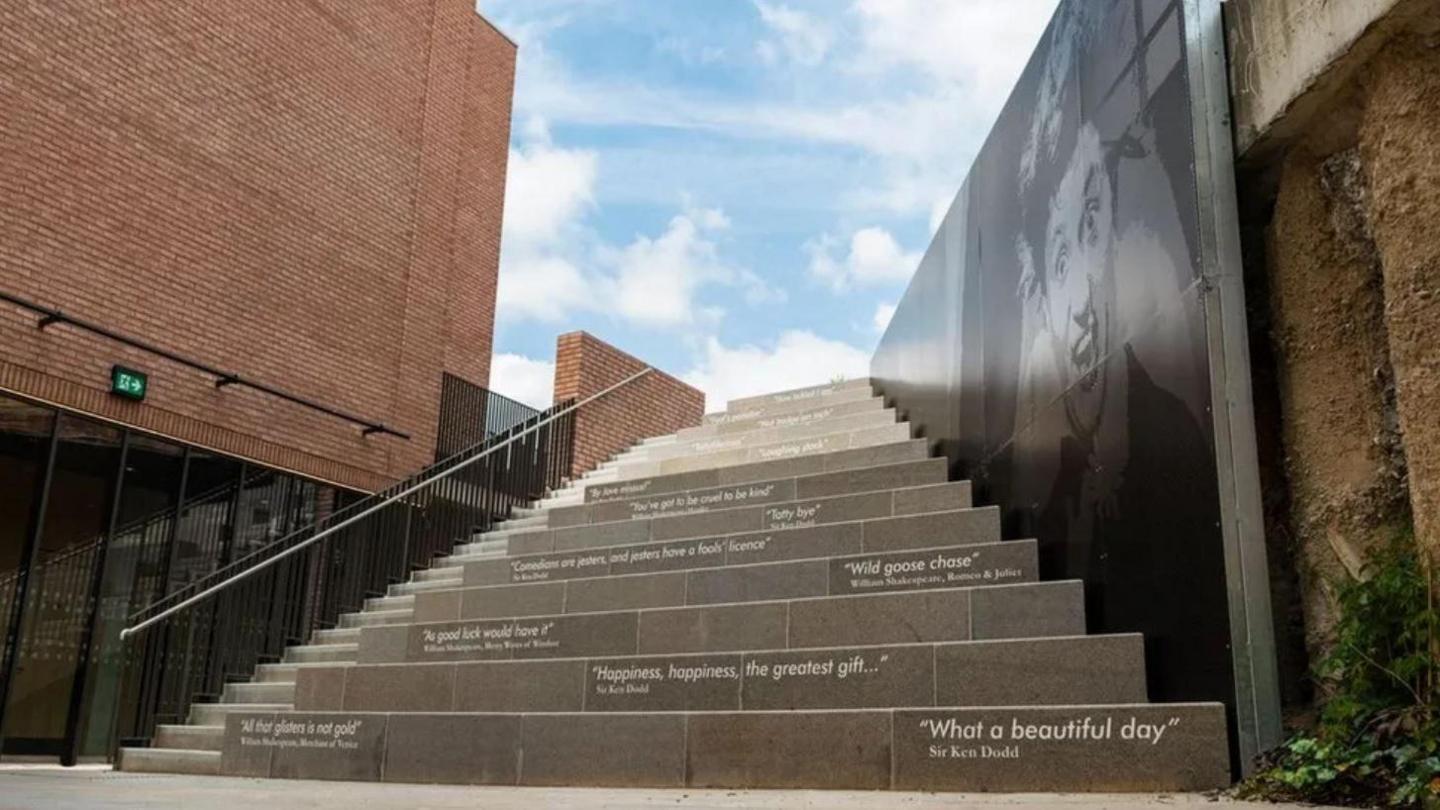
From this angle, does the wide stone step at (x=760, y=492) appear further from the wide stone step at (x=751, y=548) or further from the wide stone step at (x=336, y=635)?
the wide stone step at (x=336, y=635)

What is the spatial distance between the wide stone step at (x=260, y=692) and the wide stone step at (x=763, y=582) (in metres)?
1.40

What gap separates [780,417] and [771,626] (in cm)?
561

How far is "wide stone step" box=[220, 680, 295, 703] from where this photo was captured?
8.61 meters

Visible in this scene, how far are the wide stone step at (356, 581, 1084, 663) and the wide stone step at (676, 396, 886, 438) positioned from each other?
14.7 feet

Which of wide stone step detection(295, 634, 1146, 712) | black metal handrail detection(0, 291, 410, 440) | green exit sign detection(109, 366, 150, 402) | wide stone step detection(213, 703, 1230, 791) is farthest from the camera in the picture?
green exit sign detection(109, 366, 150, 402)

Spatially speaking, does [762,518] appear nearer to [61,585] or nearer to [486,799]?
[486,799]

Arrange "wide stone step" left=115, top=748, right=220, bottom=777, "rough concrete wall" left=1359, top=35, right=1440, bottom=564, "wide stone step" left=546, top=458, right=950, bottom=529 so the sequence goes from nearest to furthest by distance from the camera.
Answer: "rough concrete wall" left=1359, top=35, right=1440, bottom=564, "wide stone step" left=115, top=748, right=220, bottom=777, "wide stone step" left=546, top=458, right=950, bottom=529

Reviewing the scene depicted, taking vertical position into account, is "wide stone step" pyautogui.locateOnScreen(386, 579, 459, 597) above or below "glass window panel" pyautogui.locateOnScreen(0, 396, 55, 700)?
below

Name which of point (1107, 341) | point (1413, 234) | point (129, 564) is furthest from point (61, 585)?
point (1413, 234)

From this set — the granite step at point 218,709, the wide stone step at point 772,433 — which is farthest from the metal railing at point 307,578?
the wide stone step at point 772,433

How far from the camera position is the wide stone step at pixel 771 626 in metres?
5.50

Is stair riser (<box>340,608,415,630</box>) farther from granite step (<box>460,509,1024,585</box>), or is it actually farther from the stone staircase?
granite step (<box>460,509,1024,585</box>)

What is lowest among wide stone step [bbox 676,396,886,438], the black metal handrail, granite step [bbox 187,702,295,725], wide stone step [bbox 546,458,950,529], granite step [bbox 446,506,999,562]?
granite step [bbox 187,702,295,725]

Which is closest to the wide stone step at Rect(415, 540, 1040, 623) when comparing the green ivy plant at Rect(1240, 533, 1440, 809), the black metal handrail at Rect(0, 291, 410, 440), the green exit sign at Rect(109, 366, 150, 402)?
the green ivy plant at Rect(1240, 533, 1440, 809)
